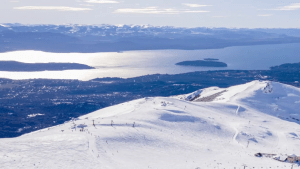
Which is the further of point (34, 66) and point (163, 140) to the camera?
point (34, 66)

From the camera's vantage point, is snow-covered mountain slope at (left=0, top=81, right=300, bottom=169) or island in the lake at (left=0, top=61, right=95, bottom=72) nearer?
snow-covered mountain slope at (left=0, top=81, right=300, bottom=169)

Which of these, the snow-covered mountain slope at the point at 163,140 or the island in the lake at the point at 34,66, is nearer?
the snow-covered mountain slope at the point at 163,140

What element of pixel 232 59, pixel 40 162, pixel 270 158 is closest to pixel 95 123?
pixel 40 162

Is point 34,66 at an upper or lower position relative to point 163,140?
lower
